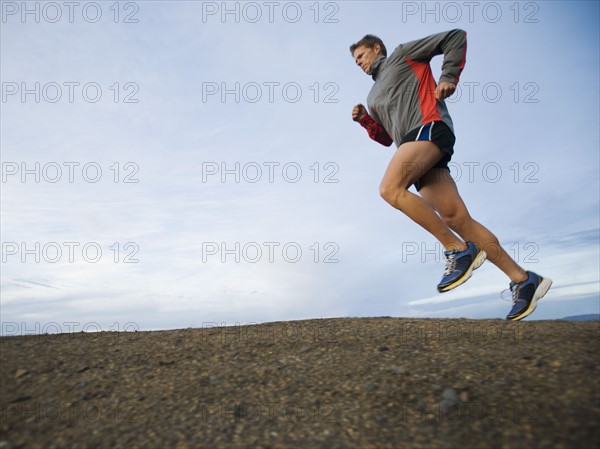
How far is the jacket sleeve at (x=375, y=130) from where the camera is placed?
4.74 meters

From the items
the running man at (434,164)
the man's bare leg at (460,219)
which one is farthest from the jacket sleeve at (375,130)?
the man's bare leg at (460,219)

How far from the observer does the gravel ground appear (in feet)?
7.25

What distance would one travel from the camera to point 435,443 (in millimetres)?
2078

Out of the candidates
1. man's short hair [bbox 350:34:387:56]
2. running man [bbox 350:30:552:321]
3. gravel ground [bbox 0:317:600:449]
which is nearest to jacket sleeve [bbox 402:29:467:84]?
running man [bbox 350:30:552:321]

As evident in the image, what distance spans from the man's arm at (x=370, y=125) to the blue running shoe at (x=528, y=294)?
189 centimetres

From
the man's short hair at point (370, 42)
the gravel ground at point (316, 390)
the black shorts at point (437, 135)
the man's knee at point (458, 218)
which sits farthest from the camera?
the man's short hair at point (370, 42)

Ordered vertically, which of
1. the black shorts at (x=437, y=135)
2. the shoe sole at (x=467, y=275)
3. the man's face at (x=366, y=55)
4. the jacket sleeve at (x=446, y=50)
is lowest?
the shoe sole at (x=467, y=275)

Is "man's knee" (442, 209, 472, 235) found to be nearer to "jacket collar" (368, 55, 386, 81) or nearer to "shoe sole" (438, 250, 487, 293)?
"shoe sole" (438, 250, 487, 293)

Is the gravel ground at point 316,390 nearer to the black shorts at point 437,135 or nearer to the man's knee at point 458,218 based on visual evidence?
the man's knee at point 458,218

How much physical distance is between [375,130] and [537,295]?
2.24 meters

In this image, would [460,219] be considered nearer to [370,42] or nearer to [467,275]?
[467,275]

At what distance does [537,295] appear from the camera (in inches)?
163

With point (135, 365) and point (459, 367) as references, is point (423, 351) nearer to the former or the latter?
point (459, 367)

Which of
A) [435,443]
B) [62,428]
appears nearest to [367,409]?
[435,443]
